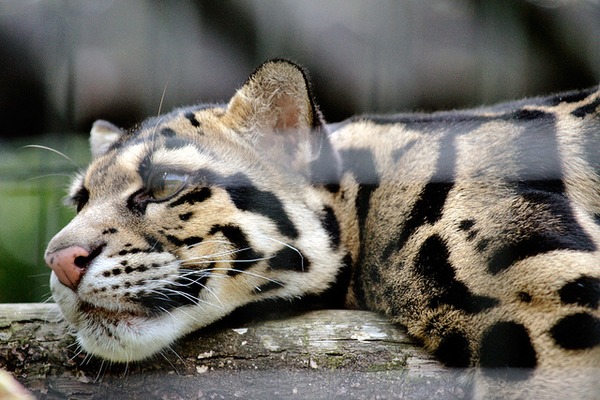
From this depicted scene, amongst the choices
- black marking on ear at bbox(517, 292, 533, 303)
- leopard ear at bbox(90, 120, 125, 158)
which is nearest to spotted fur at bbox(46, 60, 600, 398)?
black marking on ear at bbox(517, 292, 533, 303)

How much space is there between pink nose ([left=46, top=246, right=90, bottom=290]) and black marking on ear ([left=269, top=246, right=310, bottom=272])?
0.48m

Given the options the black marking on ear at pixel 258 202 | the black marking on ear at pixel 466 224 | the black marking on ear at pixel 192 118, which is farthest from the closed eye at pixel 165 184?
the black marking on ear at pixel 466 224

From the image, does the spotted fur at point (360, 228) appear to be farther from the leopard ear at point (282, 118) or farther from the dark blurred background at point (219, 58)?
the dark blurred background at point (219, 58)

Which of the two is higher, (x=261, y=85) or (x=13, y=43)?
(x=261, y=85)

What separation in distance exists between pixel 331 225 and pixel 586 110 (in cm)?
76

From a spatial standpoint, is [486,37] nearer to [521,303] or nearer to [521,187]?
[521,187]

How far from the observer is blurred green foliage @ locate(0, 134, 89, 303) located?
305 centimetres

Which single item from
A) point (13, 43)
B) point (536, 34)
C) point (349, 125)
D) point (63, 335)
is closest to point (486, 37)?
point (536, 34)

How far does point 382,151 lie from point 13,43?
227 cm

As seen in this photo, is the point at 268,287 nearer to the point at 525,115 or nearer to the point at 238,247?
the point at 238,247

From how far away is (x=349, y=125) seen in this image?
230 cm

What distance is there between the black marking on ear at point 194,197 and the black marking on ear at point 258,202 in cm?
6

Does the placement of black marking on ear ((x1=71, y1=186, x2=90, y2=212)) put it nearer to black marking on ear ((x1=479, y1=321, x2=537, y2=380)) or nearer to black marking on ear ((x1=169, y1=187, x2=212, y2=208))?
black marking on ear ((x1=169, y1=187, x2=212, y2=208))

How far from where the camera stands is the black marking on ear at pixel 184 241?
6.01 ft
